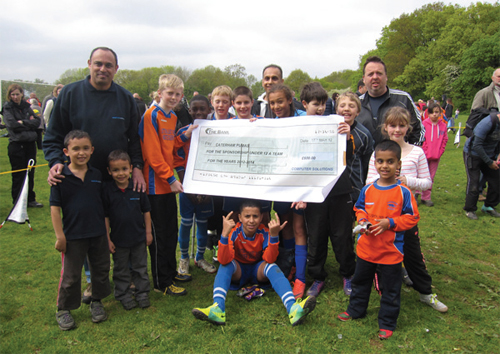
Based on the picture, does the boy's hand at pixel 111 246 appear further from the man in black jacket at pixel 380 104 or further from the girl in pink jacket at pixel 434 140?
the girl in pink jacket at pixel 434 140

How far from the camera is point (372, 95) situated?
4.75 m

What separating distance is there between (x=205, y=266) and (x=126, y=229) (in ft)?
4.99

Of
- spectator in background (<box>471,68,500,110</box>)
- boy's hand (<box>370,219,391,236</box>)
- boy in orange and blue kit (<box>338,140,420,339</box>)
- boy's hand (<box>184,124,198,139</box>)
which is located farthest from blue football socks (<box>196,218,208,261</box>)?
spectator in background (<box>471,68,500,110</box>)

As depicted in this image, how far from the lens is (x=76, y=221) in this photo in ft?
11.5

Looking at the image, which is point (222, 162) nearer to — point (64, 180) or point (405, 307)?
point (64, 180)

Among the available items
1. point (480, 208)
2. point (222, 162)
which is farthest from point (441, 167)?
point (222, 162)

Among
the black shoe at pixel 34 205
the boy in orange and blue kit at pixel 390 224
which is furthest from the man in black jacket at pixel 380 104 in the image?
the black shoe at pixel 34 205

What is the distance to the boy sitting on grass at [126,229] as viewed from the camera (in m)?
3.79

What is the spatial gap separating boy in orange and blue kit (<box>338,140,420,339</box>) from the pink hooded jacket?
6.31 m

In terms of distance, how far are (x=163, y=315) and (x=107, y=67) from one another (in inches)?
112

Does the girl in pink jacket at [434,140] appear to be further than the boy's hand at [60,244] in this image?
Yes

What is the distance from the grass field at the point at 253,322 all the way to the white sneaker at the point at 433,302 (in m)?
0.06

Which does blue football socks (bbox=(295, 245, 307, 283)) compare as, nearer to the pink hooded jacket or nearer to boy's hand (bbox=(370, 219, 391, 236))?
boy's hand (bbox=(370, 219, 391, 236))

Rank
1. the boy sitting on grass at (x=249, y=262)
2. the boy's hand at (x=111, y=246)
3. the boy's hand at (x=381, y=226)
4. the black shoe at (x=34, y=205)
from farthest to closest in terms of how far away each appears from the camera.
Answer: the black shoe at (x=34, y=205)
the boy's hand at (x=111, y=246)
the boy sitting on grass at (x=249, y=262)
the boy's hand at (x=381, y=226)
